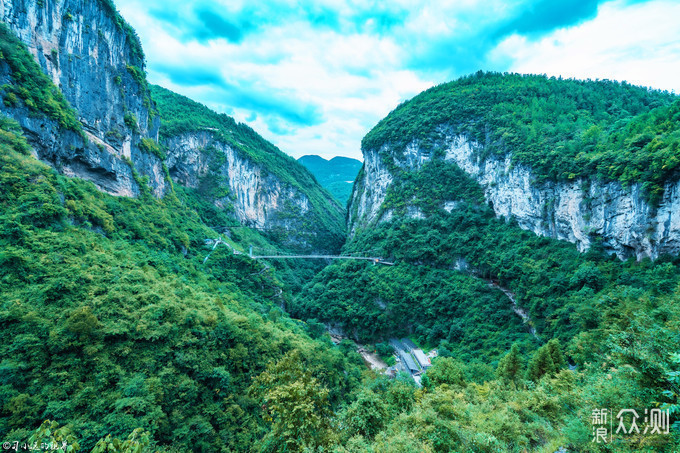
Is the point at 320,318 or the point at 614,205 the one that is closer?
the point at 614,205

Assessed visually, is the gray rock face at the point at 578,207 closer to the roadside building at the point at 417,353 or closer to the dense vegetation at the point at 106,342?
the roadside building at the point at 417,353

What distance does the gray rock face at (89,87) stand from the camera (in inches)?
833

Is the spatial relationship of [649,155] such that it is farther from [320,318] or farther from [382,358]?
[320,318]

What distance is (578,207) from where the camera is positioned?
26.7m

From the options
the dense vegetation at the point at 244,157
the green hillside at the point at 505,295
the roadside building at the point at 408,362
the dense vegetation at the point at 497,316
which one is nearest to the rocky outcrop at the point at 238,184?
the dense vegetation at the point at 244,157

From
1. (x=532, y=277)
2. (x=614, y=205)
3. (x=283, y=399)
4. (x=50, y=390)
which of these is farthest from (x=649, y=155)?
(x=50, y=390)

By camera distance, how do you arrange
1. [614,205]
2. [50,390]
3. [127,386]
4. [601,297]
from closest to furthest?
[50,390], [127,386], [601,297], [614,205]

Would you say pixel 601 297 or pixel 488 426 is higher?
pixel 601 297

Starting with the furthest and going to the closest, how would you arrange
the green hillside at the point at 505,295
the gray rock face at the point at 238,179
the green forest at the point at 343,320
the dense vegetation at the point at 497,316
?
the gray rock face at the point at 238,179
the green forest at the point at 343,320
the green hillside at the point at 505,295
the dense vegetation at the point at 497,316

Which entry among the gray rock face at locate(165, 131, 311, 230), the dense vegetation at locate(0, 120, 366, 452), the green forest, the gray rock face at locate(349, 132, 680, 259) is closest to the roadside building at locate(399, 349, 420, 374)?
the green forest

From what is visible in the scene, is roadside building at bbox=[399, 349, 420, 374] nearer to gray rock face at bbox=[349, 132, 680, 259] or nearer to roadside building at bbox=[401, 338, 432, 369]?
roadside building at bbox=[401, 338, 432, 369]

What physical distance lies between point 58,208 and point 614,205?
40.4m

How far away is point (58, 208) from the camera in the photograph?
16.3 metres

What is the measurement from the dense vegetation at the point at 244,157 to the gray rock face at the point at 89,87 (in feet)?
78.6
